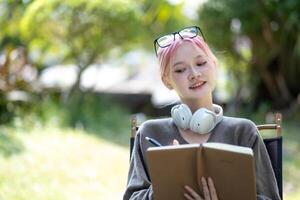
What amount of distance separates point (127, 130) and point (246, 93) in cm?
367

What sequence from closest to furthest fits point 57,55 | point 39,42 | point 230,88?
point 39,42, point 57,55, point 230,88

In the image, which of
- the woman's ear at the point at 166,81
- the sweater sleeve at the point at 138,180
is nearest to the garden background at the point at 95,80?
the sweater sleeve at the point at 138,180

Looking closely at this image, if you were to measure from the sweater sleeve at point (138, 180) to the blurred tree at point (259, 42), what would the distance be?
6458 millimetres

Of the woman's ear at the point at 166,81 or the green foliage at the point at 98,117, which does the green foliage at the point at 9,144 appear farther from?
the woman's ear at the point at 166,81

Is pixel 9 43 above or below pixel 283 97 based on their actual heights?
above

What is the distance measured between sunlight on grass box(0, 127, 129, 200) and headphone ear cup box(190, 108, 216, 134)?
2720 millimetres

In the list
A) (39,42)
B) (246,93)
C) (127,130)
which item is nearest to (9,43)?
(39,42)

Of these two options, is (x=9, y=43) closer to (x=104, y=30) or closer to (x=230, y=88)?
(x=104, y=30)

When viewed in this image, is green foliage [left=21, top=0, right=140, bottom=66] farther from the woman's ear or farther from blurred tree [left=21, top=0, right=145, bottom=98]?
the woman's ear

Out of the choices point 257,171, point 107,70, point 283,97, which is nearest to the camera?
point 257,171

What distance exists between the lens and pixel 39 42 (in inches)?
327

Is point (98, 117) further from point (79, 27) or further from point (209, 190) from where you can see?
point (209, 190)

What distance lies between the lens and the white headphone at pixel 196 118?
1797 mm

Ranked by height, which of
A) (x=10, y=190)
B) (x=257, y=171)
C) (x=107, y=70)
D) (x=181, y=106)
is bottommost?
(x=10, y=190)
